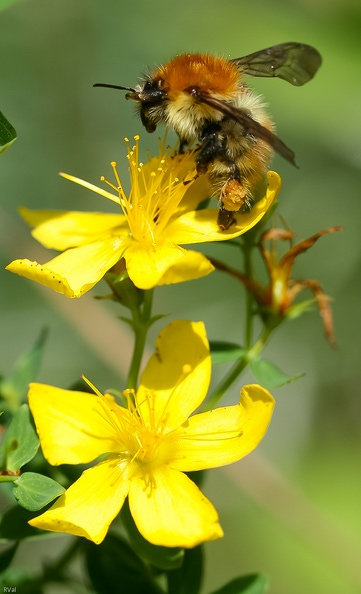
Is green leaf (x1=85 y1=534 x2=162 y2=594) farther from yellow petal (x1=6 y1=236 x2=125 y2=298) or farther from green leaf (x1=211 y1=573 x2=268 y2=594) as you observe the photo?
yellow petal (x1=6 y1=236 x2=125 y2=298)

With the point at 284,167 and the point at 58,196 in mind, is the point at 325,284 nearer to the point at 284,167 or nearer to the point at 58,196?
the point at 284,167

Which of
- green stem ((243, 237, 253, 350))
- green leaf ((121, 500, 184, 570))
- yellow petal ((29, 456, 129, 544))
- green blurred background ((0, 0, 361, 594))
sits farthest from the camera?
green blurred background ((0, 0, 361, 594))

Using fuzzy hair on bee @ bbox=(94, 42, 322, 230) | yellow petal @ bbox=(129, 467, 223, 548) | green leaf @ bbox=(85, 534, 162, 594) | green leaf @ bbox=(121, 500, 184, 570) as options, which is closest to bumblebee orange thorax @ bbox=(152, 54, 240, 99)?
fuzzy hair on bee @ bbox=(94, 42, 322, 230)

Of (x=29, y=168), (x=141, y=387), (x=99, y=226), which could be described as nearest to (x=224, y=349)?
(x=141, y=387)

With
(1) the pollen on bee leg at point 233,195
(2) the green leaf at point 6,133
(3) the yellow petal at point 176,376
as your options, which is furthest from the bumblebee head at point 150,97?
(3) the yellow petal at point 176,376

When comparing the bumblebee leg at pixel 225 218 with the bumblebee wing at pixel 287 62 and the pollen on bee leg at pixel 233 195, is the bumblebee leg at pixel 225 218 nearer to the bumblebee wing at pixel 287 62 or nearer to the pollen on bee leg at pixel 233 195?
the pollen on bee leg at pixel 233 195

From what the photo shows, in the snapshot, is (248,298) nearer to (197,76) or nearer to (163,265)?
(163,265)
